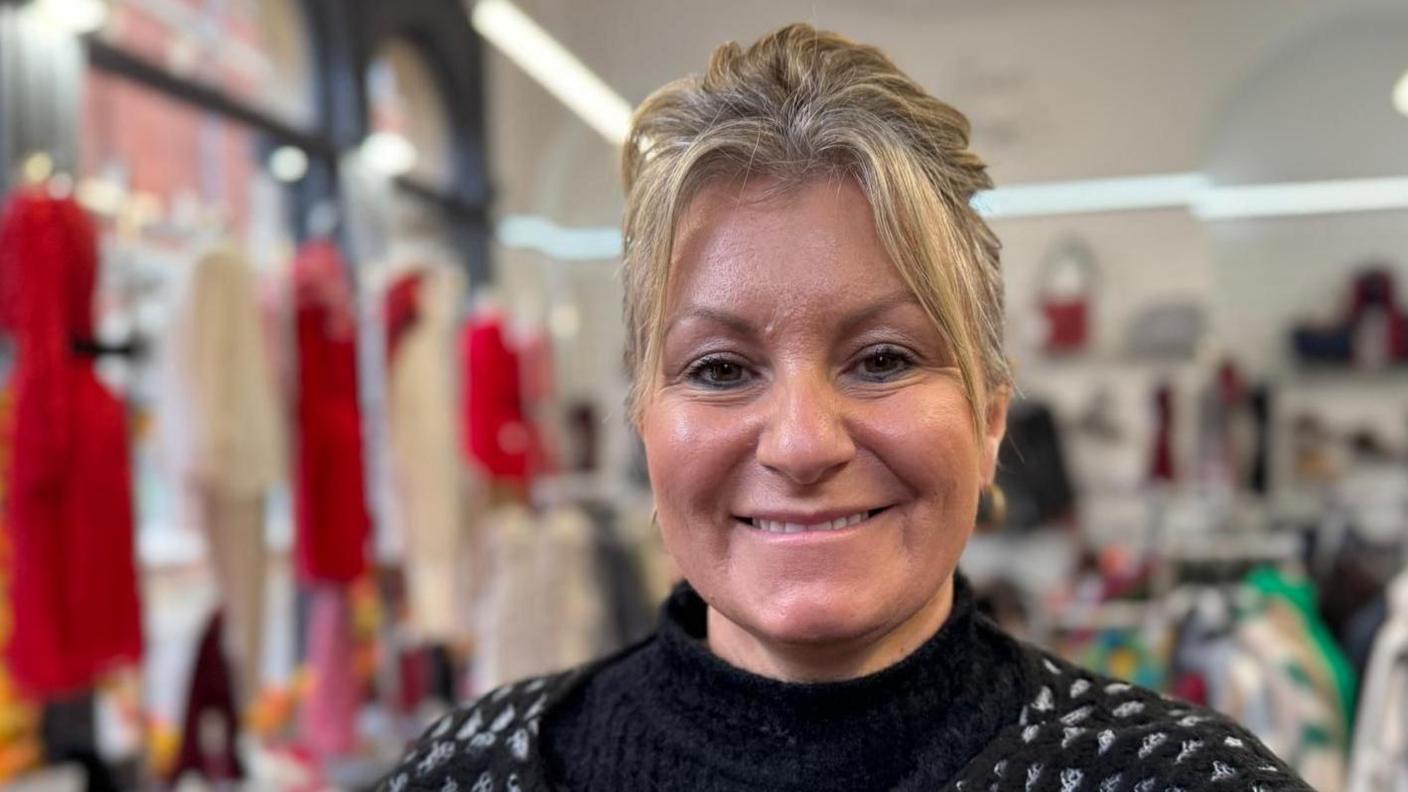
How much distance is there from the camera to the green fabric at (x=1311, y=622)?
3.23 meters

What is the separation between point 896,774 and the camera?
1036 millimetres

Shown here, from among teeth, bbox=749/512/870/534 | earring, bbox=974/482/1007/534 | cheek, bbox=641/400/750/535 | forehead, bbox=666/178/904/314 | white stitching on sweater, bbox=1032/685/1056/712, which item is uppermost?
forehead, bbox=666/178/904/314

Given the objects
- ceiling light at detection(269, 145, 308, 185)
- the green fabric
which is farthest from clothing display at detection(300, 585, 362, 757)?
the green fabric

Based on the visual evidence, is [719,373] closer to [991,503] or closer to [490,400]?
[991,503]

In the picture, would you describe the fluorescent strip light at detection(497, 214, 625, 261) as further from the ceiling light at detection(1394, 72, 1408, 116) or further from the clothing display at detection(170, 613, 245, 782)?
the ceiling light at detection(1394, 72, 1408, 116)

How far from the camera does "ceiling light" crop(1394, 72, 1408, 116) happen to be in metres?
7.43

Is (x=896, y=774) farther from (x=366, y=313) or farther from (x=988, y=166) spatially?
(x=366, y=313)

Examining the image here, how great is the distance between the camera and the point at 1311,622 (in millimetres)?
3684

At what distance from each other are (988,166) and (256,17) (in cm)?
414

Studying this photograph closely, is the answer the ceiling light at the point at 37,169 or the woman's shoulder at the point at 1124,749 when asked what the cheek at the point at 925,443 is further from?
the ceiling light at the point at 37,169

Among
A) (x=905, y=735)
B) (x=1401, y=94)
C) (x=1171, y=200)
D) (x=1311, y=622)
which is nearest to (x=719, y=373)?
(x=905, y=735)

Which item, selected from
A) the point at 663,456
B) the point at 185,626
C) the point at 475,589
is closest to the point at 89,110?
the point at 185,626

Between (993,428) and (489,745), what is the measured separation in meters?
0.53

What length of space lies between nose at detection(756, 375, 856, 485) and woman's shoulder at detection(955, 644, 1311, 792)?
0.87 ft
